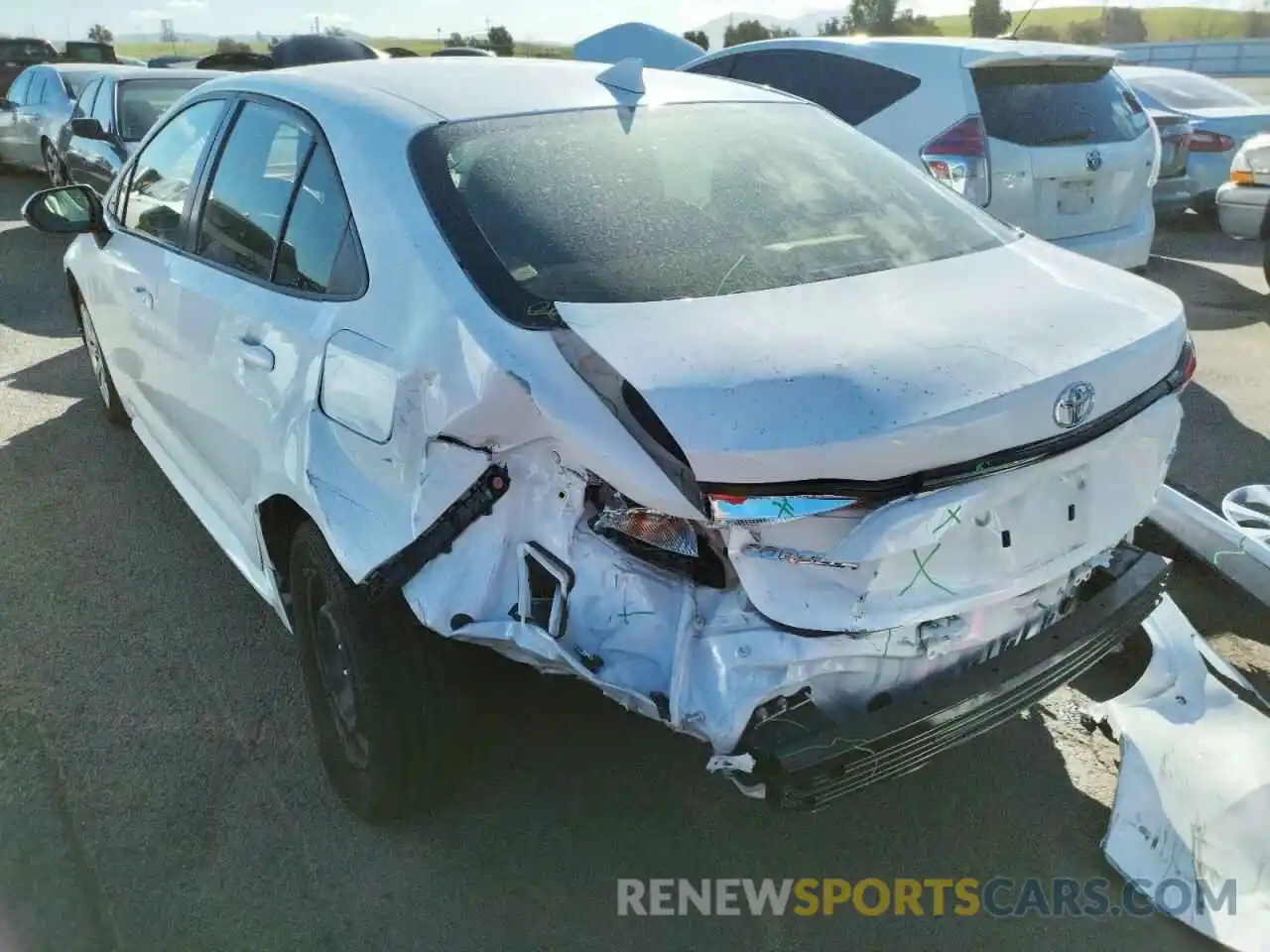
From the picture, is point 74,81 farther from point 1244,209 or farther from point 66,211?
point 1244,209

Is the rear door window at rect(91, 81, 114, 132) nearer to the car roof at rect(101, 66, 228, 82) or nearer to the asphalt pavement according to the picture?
the car roof at rect(101, 66, 228, 82)

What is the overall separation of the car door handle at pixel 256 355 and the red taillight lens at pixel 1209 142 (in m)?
9.20

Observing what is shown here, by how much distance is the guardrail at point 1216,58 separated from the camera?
98.7ft

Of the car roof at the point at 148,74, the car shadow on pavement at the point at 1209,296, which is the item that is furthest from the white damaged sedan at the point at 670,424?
the car roof at the point at 148,74

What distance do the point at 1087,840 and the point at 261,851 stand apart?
2.02m

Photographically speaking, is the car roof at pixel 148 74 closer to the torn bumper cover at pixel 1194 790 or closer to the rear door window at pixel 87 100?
the rear door window at pixel 87 100

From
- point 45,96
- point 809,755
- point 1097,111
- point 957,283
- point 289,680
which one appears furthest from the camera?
point 45,96

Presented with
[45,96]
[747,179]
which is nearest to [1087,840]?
[747,179]

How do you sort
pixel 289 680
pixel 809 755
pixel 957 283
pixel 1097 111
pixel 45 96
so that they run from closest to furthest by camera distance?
pixel 809 755 < pixel 957 283 < pixel 289 680 < pixel 1097 111 < pixel 45 96

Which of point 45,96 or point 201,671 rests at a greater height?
point 45,96

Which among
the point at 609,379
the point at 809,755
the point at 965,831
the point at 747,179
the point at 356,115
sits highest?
the point at 356,115

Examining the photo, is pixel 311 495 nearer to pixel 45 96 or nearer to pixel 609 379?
pixel 609 379

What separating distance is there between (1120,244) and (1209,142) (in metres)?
4.86

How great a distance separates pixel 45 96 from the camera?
11.8 m
